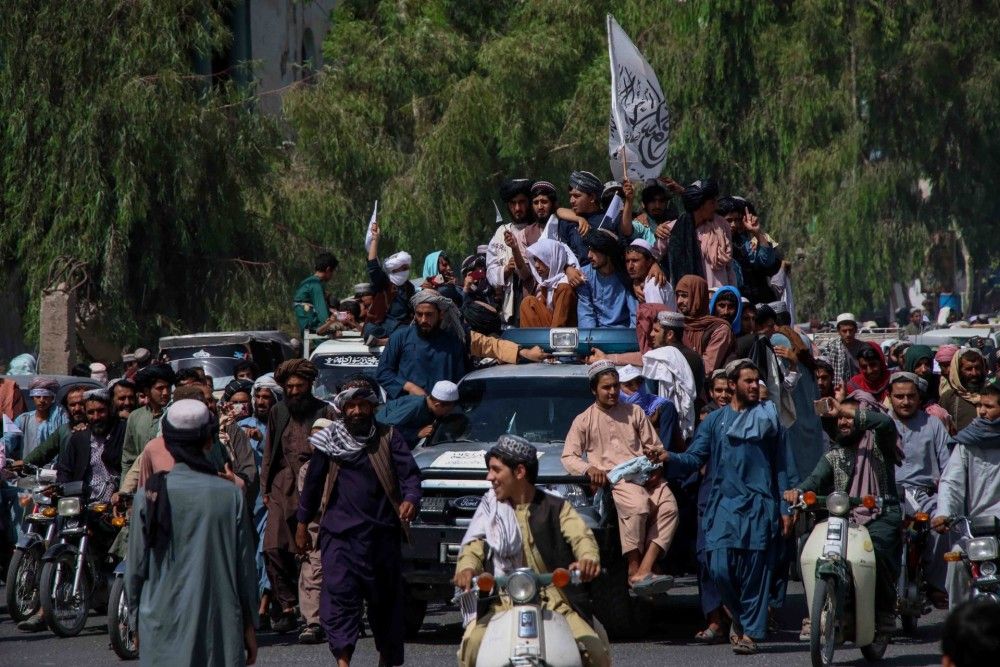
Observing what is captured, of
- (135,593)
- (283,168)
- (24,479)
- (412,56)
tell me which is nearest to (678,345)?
(24,479)

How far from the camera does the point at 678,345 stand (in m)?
12.6

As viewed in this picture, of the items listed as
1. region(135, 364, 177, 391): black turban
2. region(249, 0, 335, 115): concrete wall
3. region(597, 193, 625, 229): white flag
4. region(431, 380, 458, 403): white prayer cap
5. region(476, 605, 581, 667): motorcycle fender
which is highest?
region(249, 0, 335, 115): concrete wall

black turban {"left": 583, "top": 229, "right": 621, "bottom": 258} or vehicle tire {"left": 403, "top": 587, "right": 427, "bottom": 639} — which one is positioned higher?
black turban {"left": 583, "top": 229, "right": 621, "bottom": 258}

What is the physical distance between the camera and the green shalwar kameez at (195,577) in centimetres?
738

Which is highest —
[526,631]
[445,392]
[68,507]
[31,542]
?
[445,392]

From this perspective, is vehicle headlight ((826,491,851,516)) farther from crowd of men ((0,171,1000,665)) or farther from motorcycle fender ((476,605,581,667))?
motorcycle fender ((476,605,581,667))

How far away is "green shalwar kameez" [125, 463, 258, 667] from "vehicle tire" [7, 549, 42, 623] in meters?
5.42

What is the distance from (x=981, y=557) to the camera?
9.59 meters

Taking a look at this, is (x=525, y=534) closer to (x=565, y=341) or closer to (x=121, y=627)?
(x=121, y=627)

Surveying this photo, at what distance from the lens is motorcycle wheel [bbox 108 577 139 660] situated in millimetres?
11008

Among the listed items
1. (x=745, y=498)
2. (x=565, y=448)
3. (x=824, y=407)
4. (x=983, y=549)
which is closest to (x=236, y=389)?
(x=565, y=448)

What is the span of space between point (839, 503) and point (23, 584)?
19.3 ft

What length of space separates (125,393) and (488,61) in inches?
721

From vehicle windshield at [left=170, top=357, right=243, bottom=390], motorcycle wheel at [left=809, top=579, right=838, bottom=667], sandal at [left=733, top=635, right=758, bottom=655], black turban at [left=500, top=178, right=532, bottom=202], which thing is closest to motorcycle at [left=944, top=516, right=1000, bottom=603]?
motorcycle wheel at [left=809, top=579, right=838, bottom=667]
